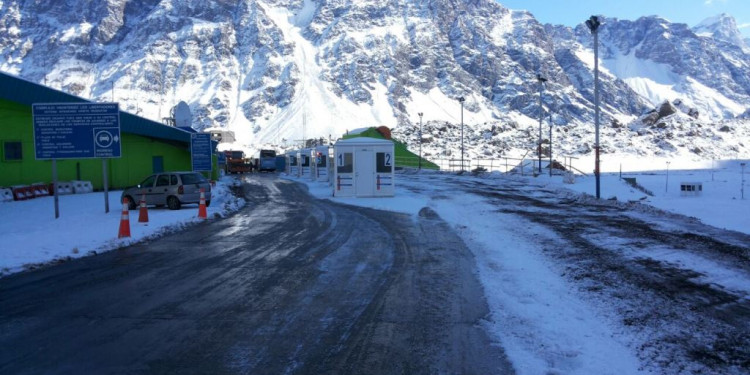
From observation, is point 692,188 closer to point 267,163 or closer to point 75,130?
point 75,130

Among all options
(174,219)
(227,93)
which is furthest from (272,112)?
(174,219)

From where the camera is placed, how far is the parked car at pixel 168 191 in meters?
20.2

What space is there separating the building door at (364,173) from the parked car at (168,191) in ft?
22.7

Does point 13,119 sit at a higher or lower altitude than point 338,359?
higher

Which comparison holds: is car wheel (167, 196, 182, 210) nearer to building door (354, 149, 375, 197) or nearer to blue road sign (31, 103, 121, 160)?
blue road sign (31, 103, 121, 160)

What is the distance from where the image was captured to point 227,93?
650ft

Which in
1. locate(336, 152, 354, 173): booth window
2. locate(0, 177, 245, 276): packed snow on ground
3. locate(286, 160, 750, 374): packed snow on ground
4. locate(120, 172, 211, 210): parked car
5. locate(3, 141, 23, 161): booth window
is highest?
locate(3, 141, 23, 161): booth window

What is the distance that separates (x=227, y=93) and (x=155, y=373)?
20328 cm

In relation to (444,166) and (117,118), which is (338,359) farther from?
(444,166)

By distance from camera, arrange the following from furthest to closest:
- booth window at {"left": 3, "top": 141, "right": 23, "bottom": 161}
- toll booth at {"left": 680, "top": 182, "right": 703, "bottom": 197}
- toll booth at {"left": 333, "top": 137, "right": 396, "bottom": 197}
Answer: booth window at {"left": 3, "top": 141, "right": 23, "bottom": 161} → toll booth at {"left": 333, "top": 137, "right": 396, "bottom": 197} → toll booth at {"left": 680, "top": 182, "right": 703, "bottom": 197}

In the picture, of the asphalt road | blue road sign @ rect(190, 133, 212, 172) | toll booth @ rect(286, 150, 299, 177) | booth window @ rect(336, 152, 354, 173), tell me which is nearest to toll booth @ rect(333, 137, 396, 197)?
booth window @ rect(336, 152, 354, 173)

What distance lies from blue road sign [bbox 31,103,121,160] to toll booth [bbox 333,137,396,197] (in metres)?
9.55

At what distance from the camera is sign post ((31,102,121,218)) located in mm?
16344

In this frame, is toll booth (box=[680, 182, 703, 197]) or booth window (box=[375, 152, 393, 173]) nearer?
toll booth (box=[680, 182, 703, 197])
